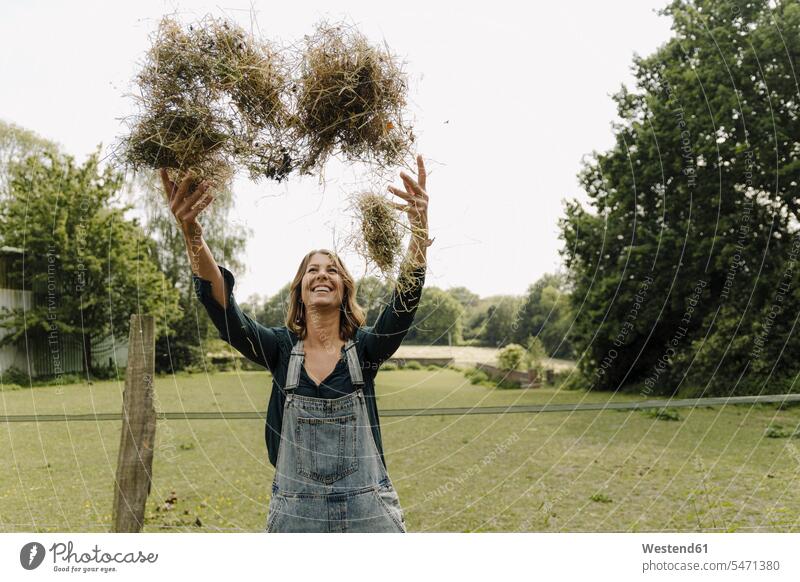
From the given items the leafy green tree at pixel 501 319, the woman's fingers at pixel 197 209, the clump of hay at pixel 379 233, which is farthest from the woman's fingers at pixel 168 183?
the leafy green tree at pixel 501 319

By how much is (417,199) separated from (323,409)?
876 mm

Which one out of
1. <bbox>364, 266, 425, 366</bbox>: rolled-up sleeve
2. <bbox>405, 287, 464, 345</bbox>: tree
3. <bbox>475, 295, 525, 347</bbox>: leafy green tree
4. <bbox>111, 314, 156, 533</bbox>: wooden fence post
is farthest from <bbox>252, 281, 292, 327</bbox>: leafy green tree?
<bbox>475, 295, 525, 347</bbox>: leafy green tree

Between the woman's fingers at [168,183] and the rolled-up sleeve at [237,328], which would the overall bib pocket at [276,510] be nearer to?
the rolled-up sleeve at [237,328]

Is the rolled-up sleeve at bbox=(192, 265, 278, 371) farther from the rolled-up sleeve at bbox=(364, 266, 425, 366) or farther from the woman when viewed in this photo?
the rolled-up sleeve at bbox=(364, 266, 425, 366)

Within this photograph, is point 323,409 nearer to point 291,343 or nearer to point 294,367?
point 294,367

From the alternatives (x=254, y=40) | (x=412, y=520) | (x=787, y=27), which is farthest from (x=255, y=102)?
(x=787, y=27)

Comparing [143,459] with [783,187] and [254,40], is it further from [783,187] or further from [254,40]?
[783,187]

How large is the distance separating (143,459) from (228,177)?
173 cm

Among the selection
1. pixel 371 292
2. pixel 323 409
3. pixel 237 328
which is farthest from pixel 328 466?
pixel 371 292

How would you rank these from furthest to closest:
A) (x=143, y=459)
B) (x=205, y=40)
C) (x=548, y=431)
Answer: (x=548, y=431) < (x=143, y=459) < (x=205, y=40)

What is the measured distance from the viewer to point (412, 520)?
19.6 ft

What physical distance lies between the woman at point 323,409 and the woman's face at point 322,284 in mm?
202

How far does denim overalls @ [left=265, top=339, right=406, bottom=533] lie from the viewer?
2379mm
